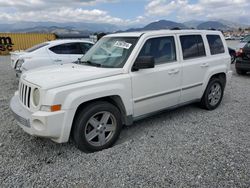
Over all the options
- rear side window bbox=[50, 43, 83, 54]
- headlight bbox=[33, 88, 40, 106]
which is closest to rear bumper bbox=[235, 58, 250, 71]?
rear side window bbox=[50, 43, 83, 54]

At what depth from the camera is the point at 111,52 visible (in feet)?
13.3

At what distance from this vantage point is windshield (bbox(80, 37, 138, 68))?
3.76 m

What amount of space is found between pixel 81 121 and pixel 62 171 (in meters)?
0.70

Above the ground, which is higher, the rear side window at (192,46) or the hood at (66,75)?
the rear side window at (192,46)

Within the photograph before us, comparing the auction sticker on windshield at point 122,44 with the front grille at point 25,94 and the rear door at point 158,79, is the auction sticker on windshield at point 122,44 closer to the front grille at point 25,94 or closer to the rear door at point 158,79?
the rear door at point 158,79

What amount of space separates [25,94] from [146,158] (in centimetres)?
A: 203

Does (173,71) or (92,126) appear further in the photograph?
(173,71)

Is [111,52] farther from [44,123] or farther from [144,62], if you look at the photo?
[44,123]

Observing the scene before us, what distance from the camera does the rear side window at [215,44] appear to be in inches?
197

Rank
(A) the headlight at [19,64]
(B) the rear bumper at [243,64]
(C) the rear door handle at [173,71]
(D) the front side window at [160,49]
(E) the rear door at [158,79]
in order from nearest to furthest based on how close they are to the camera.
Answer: (E) the rear door at [158,79] < (D) the front side window at [160,49] < (C) the rear door handle at [173,71] < (A) the headlight at [19,64] < (B) the rear bumper at [243,64]

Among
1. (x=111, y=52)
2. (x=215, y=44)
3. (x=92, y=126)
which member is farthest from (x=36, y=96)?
(x=215, y=44)

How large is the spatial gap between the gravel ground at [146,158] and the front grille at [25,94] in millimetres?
773

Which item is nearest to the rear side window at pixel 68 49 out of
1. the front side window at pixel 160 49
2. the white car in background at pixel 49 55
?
the white car in background at pixel 49 55

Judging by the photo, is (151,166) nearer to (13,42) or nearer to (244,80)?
(244,80)
